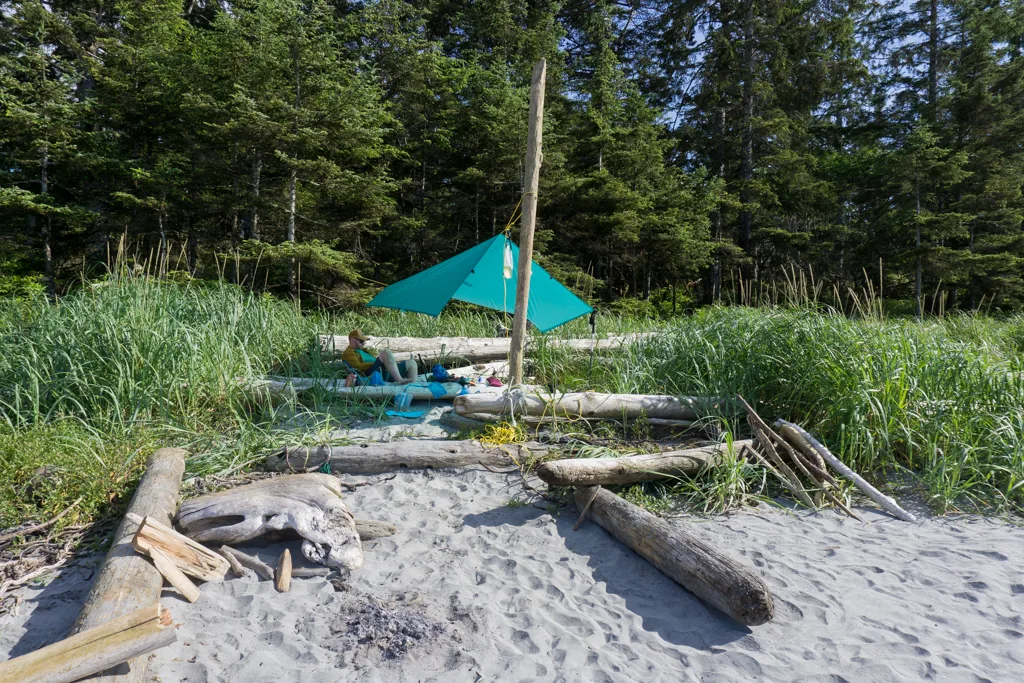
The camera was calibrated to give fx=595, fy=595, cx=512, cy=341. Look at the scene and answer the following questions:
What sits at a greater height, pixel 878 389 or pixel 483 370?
pixel 878 389

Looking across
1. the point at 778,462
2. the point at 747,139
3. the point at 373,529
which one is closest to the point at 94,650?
the point at 373,529

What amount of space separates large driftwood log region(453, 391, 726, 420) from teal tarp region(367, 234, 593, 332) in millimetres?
1946

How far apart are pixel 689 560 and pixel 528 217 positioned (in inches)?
112

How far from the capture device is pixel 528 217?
4.57 m

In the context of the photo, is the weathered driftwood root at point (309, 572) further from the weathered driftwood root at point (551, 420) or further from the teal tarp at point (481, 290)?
the teal tarp at point (481, 290)

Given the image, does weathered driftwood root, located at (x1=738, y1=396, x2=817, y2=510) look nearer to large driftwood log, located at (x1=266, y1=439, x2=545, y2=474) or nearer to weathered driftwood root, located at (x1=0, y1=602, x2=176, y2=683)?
large driftwood log, located at (x1=266, y1=439, x2=545, y2=474)

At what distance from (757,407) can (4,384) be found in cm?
512

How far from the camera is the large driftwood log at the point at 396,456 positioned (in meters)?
3.73

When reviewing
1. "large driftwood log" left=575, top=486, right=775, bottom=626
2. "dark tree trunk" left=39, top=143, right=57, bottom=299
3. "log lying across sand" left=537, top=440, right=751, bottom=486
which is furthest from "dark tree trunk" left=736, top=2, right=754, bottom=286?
"dark tree trunk" left=39, top=143, right=57, bottom=299

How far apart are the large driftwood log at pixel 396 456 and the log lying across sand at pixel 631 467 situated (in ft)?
2.30

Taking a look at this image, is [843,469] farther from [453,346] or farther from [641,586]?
[453,346]

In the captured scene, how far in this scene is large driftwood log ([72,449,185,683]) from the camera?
1.91 meters

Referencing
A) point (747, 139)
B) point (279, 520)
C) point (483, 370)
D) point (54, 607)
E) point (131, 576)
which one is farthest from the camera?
point (747, 139)

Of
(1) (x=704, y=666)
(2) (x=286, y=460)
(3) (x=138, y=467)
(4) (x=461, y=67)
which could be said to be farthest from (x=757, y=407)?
(4) (x=461, y=67)
